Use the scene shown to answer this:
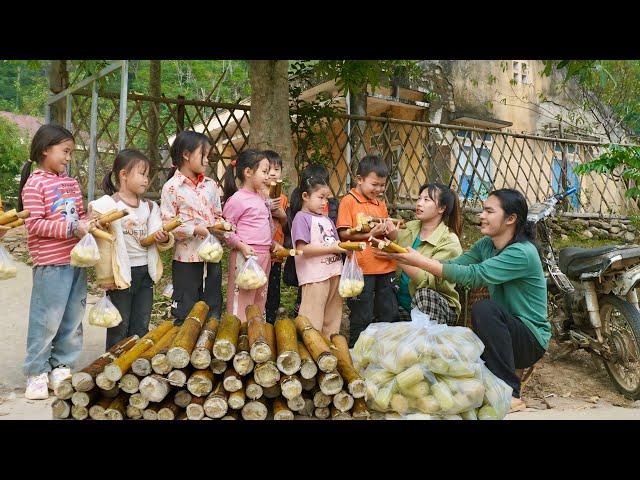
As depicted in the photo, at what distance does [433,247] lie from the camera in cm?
391

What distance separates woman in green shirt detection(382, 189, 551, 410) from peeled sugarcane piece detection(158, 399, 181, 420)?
1552 mm

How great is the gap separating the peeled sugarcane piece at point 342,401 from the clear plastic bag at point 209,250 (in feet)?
4.32

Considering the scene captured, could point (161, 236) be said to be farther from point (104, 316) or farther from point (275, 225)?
point (275, 225)

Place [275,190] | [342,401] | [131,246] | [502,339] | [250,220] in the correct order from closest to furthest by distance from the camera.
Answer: [342,401]
[502,339]
[131,246]
[250,220]
[275,190]

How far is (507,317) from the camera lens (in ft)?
10.3

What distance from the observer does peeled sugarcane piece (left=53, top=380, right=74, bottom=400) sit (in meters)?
2.46

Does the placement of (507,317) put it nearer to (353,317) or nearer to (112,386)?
(353,317)

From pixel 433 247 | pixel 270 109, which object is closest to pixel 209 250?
pixel 433 247

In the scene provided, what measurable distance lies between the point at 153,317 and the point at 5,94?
21530mm

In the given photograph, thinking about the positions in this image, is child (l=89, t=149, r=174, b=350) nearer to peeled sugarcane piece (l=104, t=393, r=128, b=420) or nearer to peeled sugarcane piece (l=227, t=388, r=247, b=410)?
peeled sugarcane piece (l=104, t=393, r=128, b=420)

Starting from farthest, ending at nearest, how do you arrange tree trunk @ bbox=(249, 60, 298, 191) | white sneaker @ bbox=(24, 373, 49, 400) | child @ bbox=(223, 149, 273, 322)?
tree trunk @ bbox=(249, 60, 298, 191) → child @ bbox=(223, 149, 273, 322) → white sneaker @ bbox=(24, 373, 49, 400)

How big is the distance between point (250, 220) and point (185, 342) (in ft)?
4.62

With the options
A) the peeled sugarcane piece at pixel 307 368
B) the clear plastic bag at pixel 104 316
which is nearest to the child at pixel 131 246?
the clear plastic bag at pixel 104 316

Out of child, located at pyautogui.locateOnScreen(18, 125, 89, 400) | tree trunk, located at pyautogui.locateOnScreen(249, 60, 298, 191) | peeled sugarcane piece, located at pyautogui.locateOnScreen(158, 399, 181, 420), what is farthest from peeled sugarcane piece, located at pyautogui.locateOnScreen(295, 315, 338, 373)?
tree trunk, located at pyautogui.locateOnScreen(249, 60, 298, 191)
